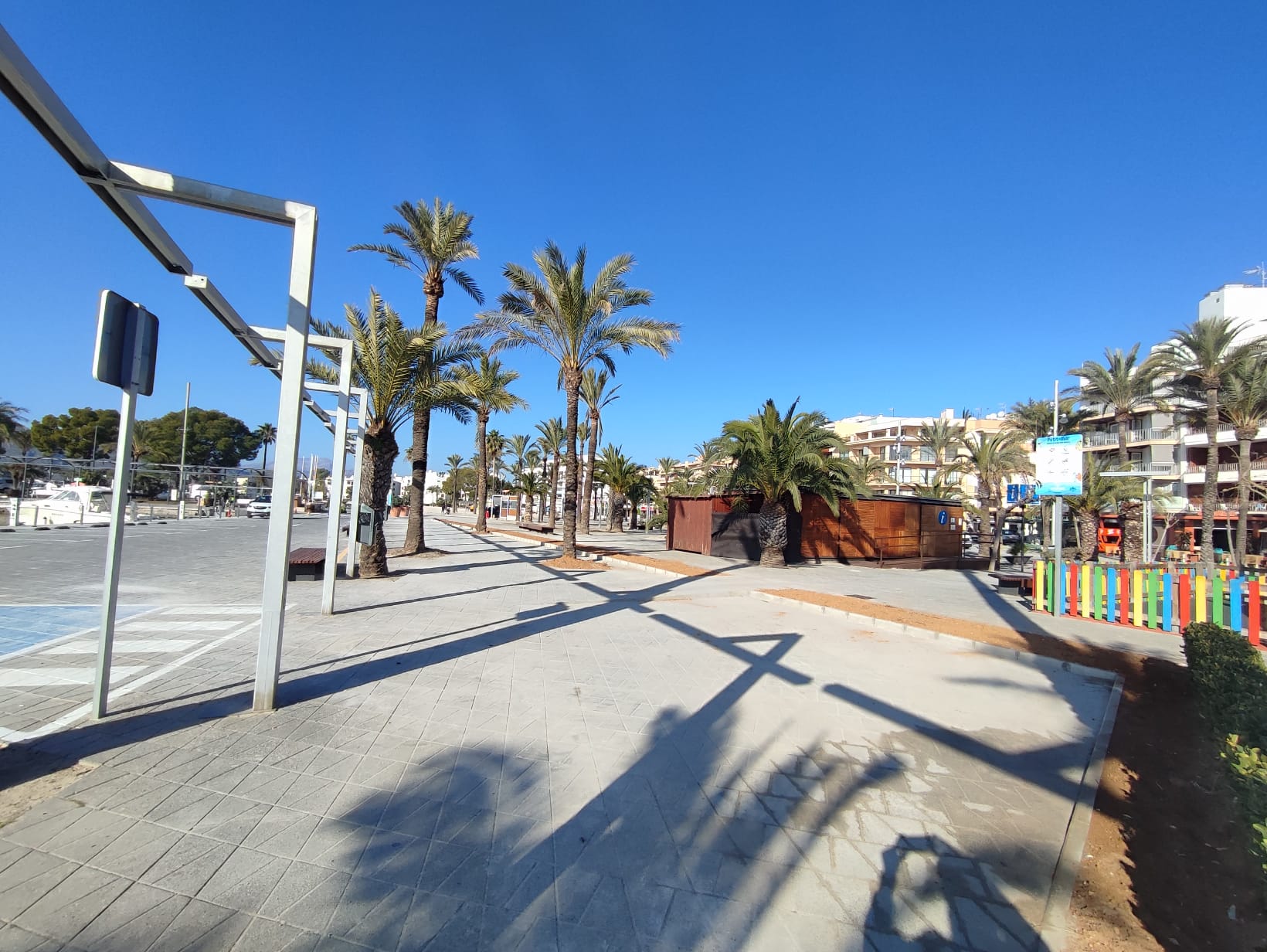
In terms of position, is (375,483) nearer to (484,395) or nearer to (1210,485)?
(484,395)

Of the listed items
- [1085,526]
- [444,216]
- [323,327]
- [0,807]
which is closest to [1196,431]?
[1085,526]

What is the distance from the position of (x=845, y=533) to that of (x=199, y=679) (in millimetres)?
18871

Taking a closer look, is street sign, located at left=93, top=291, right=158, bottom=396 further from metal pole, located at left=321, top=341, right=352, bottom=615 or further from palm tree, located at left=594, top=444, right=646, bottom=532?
palm tree, located at left=594, top=444, right=646, bottom=532

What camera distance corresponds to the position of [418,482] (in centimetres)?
1733

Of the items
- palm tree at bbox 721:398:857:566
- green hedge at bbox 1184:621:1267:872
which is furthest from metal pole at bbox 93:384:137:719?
palm tree at bbox 721:398:857:566

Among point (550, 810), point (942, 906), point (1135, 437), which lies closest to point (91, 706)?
point (550, 810)

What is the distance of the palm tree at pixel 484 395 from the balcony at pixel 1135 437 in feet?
142

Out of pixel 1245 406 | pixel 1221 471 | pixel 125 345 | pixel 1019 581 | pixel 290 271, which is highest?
pixel 1245 406

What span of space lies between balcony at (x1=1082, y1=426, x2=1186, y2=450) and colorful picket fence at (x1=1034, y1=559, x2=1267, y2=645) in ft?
140

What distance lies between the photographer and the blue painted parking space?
6061mm

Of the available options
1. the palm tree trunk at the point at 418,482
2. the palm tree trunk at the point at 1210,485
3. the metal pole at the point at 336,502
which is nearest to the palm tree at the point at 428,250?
the palm tree trunk at the point at 418,482

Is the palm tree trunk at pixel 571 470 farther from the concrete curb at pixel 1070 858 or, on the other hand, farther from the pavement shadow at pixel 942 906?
the pavement shadow at pixel 942 906

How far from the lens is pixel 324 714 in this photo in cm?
436

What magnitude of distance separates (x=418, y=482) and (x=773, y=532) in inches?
421
